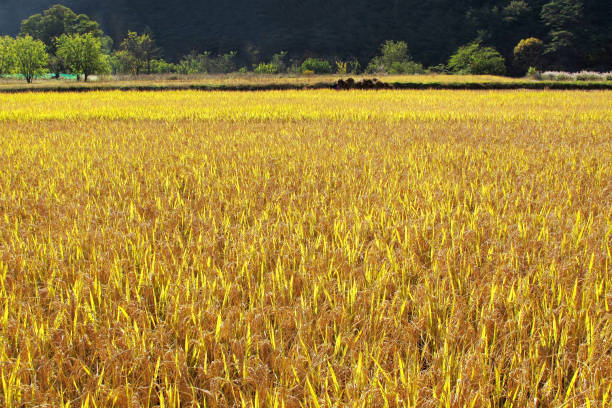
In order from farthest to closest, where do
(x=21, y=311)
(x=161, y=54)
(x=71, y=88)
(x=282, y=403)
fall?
(x=161, y=54), (x=71, y=88), (x=21, y=311), (x=282, y=403)

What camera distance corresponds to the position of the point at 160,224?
2.64 metres

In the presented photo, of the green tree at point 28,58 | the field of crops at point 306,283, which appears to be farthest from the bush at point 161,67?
the field of crops at point 306,283

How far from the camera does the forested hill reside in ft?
137

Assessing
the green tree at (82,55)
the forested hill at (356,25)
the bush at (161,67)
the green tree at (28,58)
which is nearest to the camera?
the green tree at (82,55)

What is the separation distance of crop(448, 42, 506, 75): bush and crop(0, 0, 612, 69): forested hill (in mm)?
6466

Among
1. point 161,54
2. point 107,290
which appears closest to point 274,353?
point 107,290

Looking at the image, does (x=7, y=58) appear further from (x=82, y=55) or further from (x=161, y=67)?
(x=161, y=67)

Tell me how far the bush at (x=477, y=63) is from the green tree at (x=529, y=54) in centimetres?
180

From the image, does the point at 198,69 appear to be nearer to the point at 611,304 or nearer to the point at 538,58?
the point at 538,58

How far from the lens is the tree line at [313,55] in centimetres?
2959

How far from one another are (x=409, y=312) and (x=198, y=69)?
133ft

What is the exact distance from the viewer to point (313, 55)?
5200cm

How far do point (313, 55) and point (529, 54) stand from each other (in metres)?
23.6

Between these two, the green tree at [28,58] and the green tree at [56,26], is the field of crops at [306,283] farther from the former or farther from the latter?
the green tree at [56,26]
